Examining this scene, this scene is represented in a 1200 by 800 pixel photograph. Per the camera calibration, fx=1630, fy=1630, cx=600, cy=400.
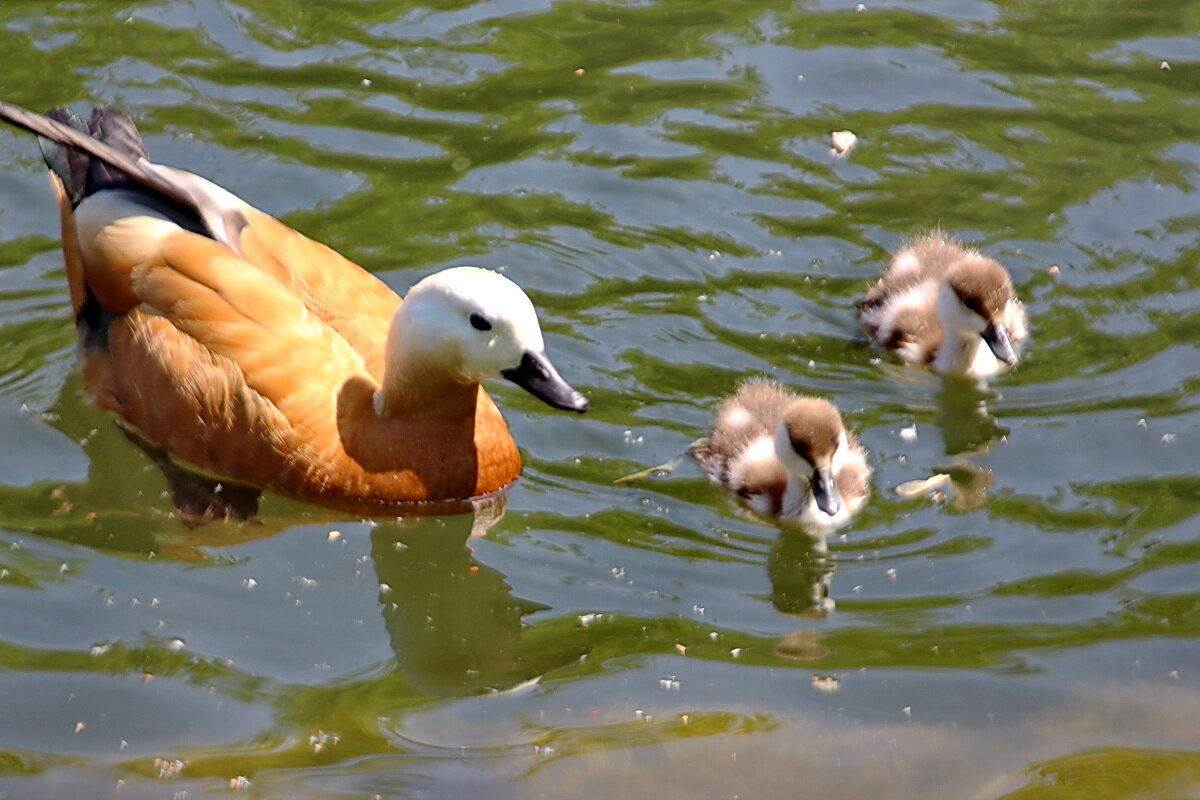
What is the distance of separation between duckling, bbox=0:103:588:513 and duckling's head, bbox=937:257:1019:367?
1962 millimetres

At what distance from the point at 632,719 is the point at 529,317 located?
1.53m

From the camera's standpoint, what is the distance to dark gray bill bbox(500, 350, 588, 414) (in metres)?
5.71

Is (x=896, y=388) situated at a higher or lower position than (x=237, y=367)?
lower

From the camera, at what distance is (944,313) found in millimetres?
6934

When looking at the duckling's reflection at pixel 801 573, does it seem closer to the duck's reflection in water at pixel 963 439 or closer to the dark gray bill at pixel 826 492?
the dark gray bill at pixel 826 492

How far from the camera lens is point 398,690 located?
200 inches

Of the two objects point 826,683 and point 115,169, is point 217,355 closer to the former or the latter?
point 115,169

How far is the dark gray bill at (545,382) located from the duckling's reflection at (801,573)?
0.90 metres

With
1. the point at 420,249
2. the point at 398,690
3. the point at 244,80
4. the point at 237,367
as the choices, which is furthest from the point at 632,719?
the point at 244,80

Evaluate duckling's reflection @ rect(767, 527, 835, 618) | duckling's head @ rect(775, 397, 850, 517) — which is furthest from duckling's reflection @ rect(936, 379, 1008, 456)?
duckling's reflection @ rect(767, 527, 835, 618)

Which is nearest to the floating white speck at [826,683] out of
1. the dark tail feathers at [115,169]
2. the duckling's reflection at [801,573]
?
the duckling's reflection at [801,573]

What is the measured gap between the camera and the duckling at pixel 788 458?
19.6 feet

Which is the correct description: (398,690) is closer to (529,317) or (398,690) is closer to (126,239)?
A: (529,317)

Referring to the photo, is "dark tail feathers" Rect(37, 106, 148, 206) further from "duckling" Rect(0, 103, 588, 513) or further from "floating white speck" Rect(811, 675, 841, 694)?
"floating white speck" Rect(811, 675, 841, 694)
